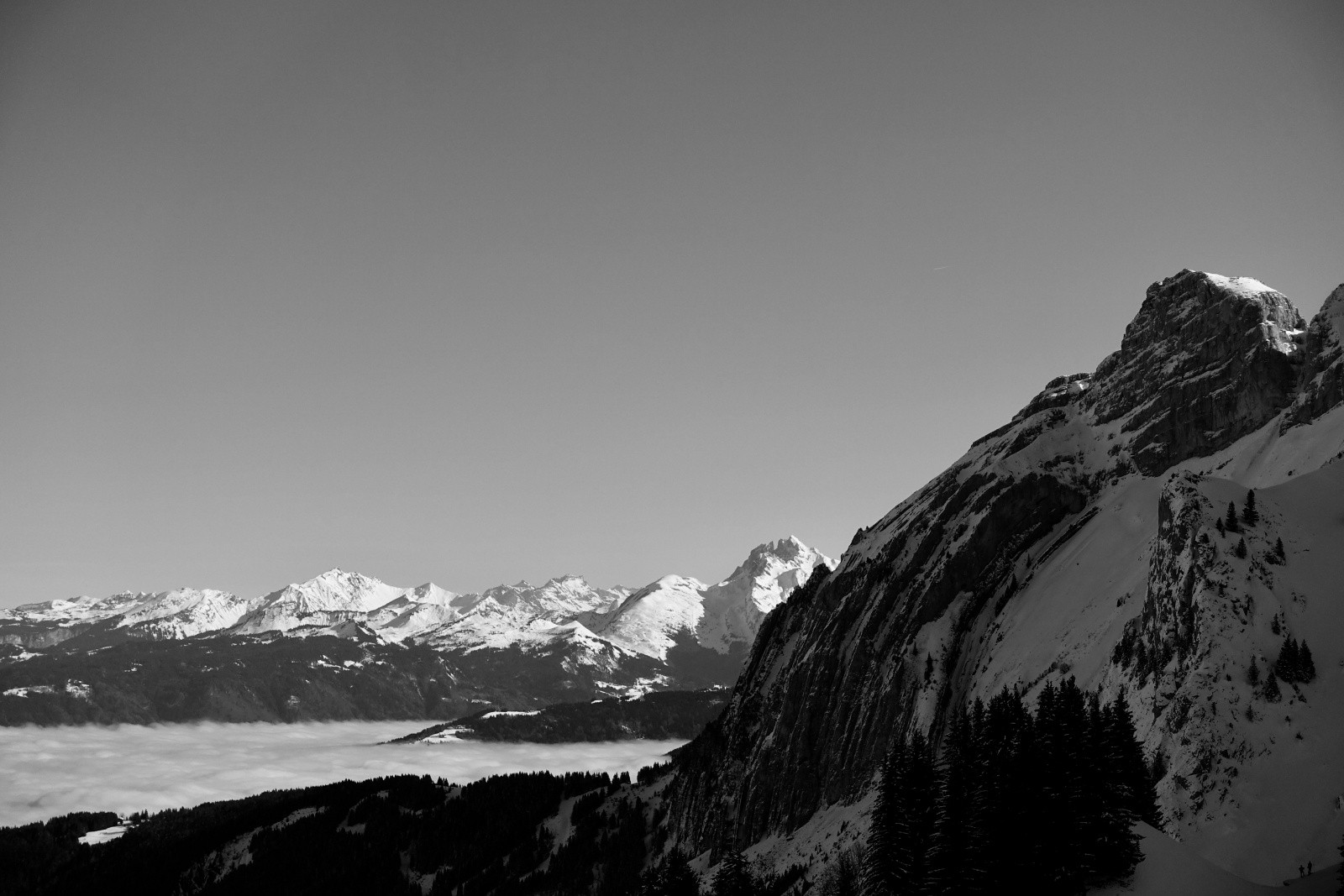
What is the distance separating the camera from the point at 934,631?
461ft

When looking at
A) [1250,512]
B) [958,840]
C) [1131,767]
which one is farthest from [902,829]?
[1250,512]

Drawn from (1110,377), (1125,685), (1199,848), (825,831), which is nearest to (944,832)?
(1199,848)

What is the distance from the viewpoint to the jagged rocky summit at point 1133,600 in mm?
78250

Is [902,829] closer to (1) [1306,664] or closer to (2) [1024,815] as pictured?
(2) [1024,815]

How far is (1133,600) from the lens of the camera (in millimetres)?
110875

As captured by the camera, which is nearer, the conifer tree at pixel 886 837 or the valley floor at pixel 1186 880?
the valley floor at pixel 1186 880

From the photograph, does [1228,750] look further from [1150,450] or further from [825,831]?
[1150,450]

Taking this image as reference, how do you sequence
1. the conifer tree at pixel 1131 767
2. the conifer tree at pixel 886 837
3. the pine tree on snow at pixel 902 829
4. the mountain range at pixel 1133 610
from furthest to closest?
1. the mountain range at pixel 1133 610
2. the conifer tree at pixel 1131 767
3. the conifer tree at pixel 886 837
4. the pine tree on snow at pixel 902 829

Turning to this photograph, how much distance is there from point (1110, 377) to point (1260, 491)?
73211 millimetres

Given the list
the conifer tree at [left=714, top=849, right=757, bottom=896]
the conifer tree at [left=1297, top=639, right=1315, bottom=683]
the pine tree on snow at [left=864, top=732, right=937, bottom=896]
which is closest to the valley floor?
the pine tree on snow at [left=864, top=732, right=937, bottom=896]

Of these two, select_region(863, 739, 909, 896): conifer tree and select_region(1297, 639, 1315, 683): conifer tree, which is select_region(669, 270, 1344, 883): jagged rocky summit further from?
select_region(863, 739, 909, 896): conifer tree

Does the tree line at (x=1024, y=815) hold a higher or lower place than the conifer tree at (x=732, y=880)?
higher

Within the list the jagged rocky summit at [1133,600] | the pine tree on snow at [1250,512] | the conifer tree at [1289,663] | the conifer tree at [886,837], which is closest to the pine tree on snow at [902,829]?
the conifer tree at [886,837]

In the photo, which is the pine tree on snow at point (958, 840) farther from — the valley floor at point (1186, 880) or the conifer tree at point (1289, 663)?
the conifer tree at point (1289, 663)
